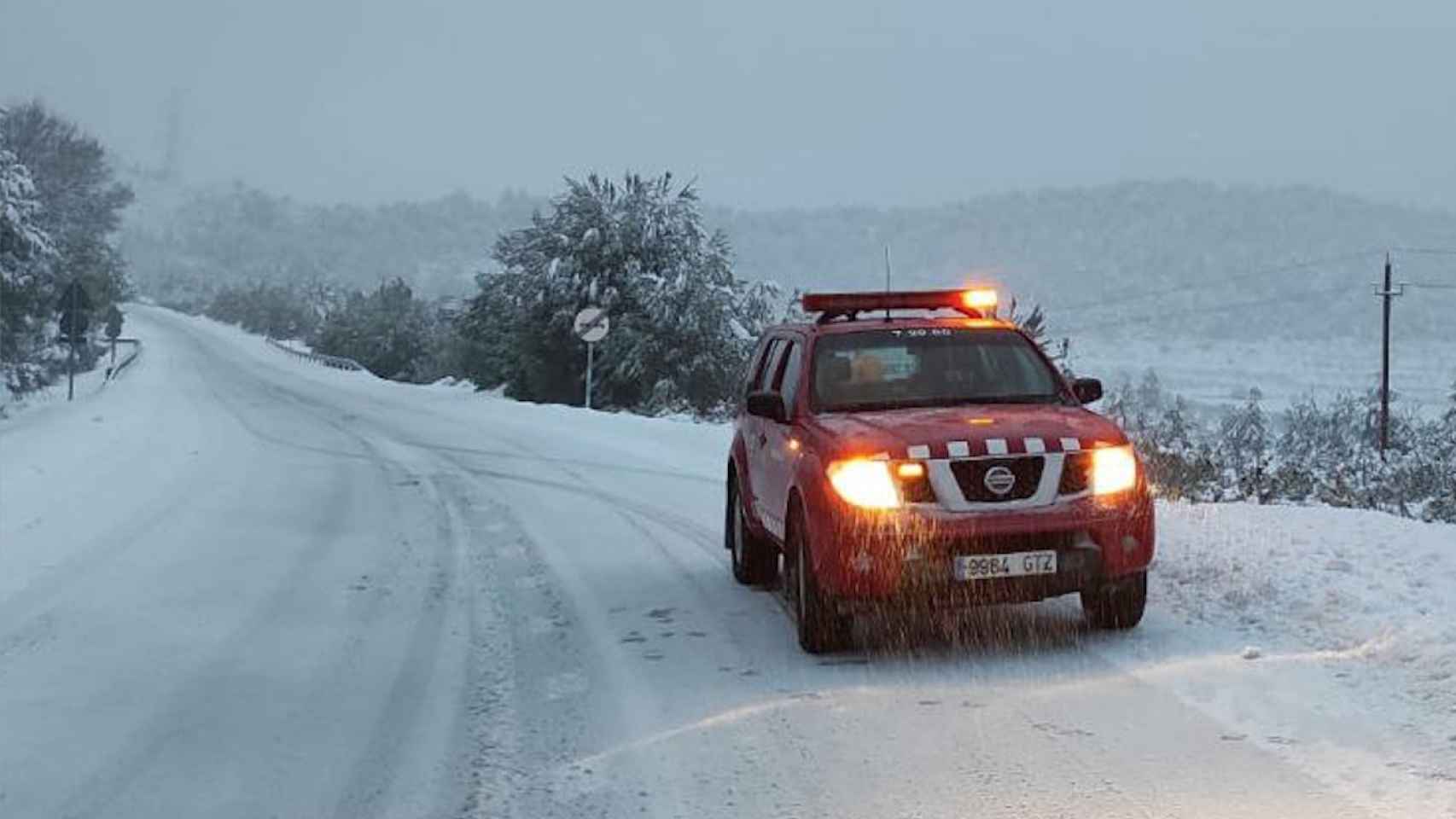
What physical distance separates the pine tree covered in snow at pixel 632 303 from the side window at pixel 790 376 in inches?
1051

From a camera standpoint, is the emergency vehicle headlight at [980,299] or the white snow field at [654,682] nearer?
the white snow field at [654,682]

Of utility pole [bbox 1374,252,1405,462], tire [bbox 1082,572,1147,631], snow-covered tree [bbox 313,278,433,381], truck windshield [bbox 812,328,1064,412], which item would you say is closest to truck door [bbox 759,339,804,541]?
truck windshield [bbox 812,328,1064,412]

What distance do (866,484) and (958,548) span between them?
52 cm

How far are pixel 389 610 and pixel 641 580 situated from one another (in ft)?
5.77

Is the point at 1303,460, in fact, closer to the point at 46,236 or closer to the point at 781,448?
the point at 781,448

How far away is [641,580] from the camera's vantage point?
916cm

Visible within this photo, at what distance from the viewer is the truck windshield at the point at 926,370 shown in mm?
7578

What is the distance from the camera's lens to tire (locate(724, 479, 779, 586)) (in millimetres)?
8787

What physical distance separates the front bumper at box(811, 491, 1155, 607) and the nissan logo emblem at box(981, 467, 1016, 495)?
12cm

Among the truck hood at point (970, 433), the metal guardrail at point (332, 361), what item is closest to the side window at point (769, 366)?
the truck hood at point (970, 433)

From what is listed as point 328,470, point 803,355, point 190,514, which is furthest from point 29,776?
point 328,470

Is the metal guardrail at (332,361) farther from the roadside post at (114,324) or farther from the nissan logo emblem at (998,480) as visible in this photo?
the nissan logo emblem at (998,480)

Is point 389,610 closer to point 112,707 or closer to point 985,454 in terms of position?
point 112,707

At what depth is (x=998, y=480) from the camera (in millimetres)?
6375
